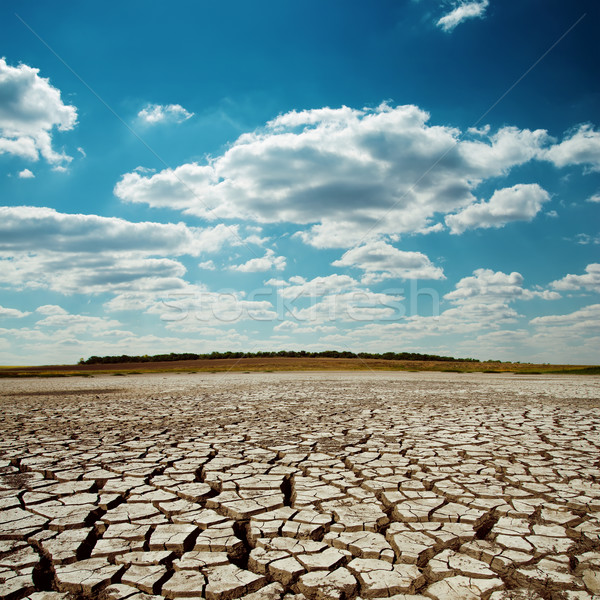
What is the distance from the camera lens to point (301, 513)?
7.91 feet

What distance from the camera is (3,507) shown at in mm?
2557

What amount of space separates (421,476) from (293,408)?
3.93 metres

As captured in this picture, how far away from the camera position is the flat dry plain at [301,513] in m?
1.73

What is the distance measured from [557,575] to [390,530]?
2.43 feet

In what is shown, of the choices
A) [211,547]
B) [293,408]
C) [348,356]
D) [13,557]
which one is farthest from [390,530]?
[348,356]

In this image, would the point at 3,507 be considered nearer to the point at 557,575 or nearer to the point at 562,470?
the point at 557,575

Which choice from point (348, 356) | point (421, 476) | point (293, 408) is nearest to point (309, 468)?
point (421, 476)

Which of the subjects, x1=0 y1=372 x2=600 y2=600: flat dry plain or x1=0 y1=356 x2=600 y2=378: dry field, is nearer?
x1=0 y1=372 x2=600 y2=600: flat dry plain

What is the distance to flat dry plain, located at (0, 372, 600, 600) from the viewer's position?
1.73 m

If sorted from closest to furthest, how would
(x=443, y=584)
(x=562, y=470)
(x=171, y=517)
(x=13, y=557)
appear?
(x=443, y=584), (x=13, y=557), (x=171, y=517), (x=562, y=470)

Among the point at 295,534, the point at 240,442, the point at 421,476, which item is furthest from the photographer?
the point at 240,442

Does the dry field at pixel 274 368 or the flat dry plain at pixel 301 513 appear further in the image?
the dry field at pixel 274 368

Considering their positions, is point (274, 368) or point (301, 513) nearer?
point (301, 513)

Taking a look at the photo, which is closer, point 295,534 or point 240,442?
point 295,534
